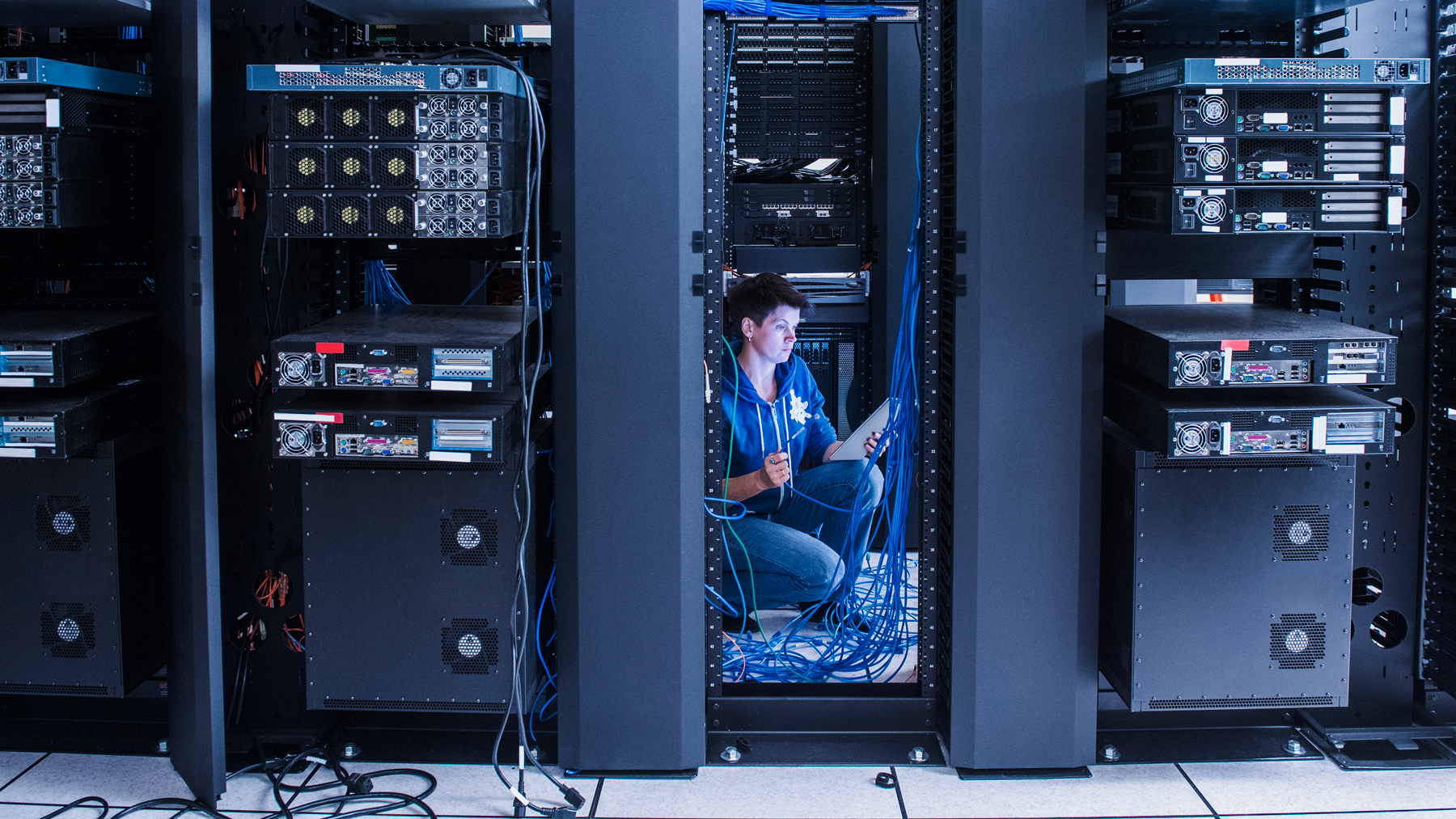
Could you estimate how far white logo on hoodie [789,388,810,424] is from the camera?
3551 mm

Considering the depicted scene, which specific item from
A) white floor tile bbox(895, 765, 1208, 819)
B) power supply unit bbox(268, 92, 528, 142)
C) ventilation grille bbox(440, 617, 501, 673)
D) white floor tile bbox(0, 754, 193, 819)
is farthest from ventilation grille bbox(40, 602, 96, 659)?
white floor tile bbox(895, 765, 1208, 819)

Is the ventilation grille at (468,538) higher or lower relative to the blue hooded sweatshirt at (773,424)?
lower

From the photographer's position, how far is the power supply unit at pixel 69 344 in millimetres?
2348

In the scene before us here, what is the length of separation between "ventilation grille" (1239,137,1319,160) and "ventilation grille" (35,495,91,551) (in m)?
2.61

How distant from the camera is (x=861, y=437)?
3.45m

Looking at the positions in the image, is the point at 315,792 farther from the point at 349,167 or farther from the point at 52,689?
the point at 349,167

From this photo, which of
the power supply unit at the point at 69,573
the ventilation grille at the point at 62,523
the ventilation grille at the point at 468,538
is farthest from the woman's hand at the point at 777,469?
the ventilation grille at the point at 62,523

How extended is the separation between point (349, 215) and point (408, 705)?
1.07 metres

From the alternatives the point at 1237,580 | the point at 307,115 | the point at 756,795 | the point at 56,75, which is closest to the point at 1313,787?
the point at 1237,580

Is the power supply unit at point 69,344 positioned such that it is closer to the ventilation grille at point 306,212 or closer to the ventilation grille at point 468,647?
the ventilation grille at point 306,212

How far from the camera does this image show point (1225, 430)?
7.63 ft

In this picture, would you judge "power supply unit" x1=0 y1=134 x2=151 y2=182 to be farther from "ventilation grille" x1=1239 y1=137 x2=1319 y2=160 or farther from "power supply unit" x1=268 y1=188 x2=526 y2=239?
"ventilation grille" x1=1239 y1=137 x2=1319 y2=160

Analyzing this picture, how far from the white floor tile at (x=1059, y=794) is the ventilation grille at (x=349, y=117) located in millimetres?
1856

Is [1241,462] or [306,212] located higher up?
[306,212]
